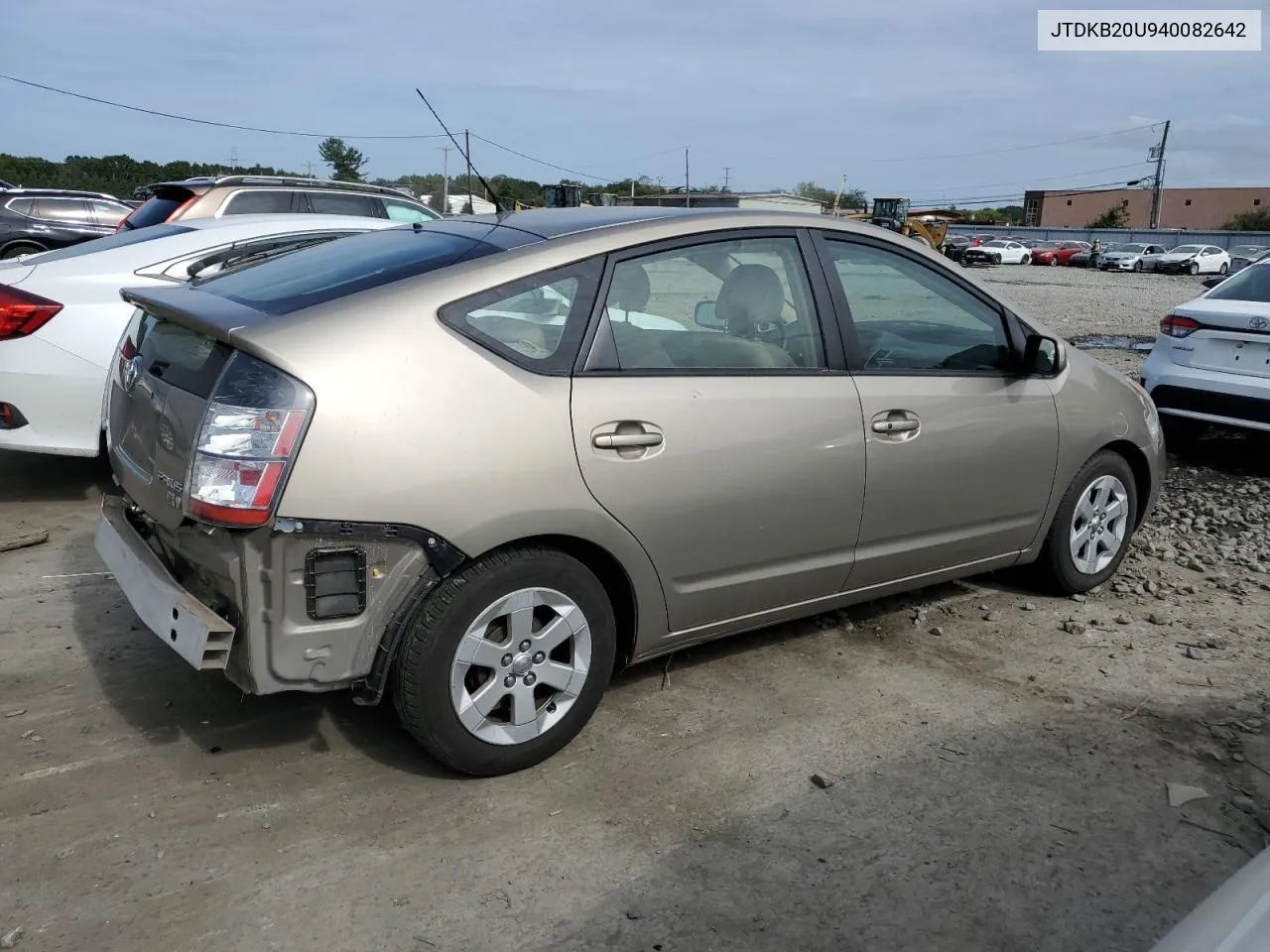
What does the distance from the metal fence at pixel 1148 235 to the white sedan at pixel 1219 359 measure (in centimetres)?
5662

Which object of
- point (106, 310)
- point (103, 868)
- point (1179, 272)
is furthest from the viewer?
point (1179, 272)

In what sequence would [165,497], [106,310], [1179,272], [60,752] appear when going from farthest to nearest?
[1179,272]
[106,310]
[60,752]
[165,497]

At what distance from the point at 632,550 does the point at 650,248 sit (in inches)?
40.3

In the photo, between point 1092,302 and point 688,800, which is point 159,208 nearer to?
point 688,800

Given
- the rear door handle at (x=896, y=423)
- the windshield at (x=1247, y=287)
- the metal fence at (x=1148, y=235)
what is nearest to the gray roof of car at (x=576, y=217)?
the rear door handle at (x=896, y=423)

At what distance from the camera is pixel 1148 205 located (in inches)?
3573

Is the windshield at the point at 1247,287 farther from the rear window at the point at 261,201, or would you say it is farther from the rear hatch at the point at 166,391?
the rear window at the point at 261,201

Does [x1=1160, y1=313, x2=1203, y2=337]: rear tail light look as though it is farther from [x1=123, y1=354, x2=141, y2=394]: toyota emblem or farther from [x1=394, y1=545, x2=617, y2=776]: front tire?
[x1=123, y1=354, x2=141, y2=394]: toyota emblem

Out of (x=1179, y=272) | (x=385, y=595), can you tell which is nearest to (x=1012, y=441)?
(x=385, y=595)

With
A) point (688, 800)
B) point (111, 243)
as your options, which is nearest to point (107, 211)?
point (111, 243)

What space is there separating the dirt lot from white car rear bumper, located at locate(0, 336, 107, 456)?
0.92 m

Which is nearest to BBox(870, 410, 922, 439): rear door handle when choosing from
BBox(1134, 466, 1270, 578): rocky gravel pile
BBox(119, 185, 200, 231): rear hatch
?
BBox(1134, 466, 1270, 578): rocky gravel pile

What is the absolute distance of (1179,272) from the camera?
4591 centimetres

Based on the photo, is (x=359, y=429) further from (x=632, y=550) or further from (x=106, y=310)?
(x=106, y=310)
